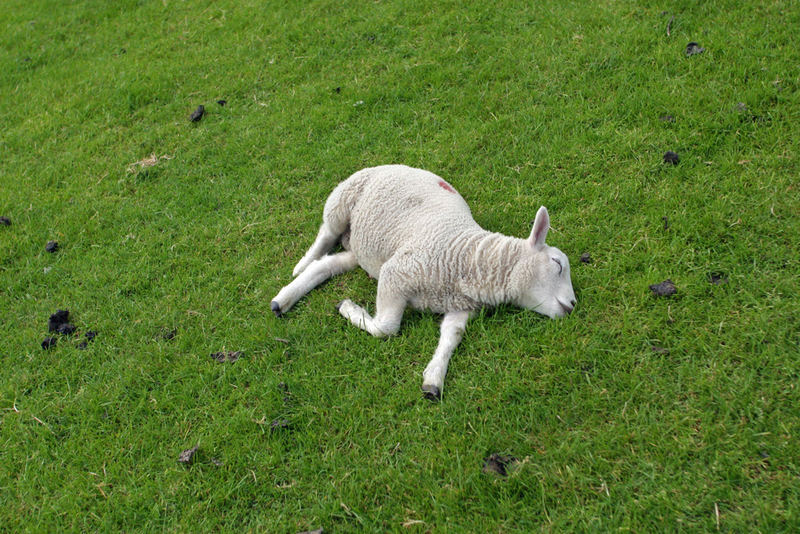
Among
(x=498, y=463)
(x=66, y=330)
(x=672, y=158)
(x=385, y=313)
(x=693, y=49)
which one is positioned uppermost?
(x=693, y=49)

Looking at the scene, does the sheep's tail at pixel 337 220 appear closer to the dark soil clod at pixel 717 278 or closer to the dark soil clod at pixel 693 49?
the dark soil clod at pixel 717 278

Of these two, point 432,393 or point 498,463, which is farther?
point 432,393

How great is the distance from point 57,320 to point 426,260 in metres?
2.81

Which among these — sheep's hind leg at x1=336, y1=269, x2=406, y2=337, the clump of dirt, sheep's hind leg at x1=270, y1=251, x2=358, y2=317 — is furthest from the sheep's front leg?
the clump of dirt

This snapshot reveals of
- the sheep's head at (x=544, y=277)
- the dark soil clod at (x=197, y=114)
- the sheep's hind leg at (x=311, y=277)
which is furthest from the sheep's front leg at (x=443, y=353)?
the dark soil clod at (x=197, y=114)

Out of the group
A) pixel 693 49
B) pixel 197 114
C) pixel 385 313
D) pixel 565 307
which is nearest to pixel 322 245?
pixel 385 313

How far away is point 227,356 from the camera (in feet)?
12.7

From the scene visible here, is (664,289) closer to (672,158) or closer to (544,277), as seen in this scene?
(544,277)

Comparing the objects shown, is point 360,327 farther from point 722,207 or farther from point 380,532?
point 722,207

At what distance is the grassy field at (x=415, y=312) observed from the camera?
9.64ft

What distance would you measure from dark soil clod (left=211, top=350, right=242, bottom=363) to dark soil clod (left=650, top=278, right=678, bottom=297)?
2.61 metres

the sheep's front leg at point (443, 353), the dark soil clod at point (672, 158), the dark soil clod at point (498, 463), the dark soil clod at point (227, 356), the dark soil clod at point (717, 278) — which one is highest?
the dark soil clod at point (672, 158)

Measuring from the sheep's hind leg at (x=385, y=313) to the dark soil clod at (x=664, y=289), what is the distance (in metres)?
1.52

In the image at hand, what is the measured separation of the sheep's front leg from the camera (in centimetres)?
337
